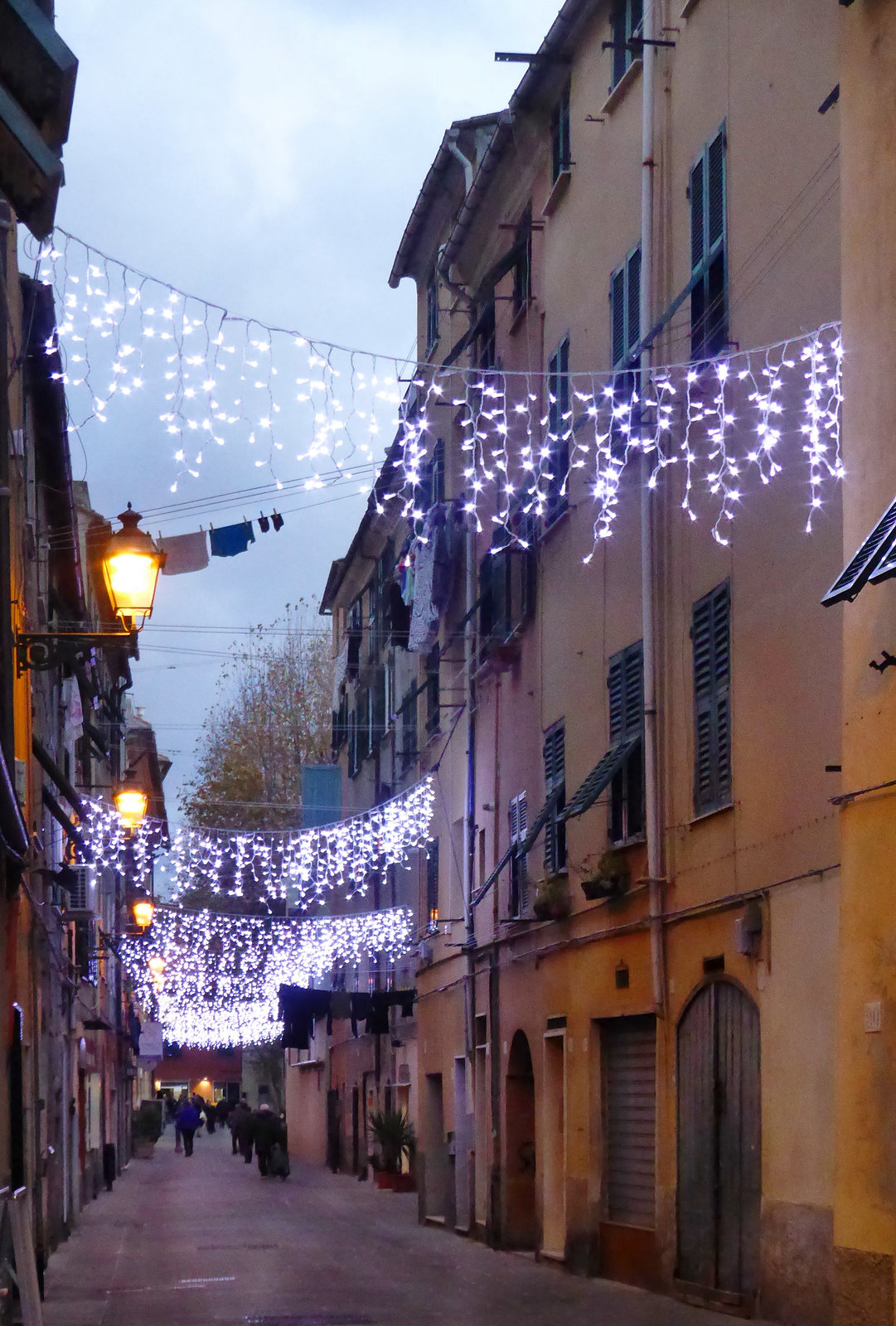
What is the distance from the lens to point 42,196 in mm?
10859

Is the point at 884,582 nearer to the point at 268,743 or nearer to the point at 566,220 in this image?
the point at 566,220

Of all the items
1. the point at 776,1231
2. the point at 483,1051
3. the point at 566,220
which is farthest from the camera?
the point at 483,1051

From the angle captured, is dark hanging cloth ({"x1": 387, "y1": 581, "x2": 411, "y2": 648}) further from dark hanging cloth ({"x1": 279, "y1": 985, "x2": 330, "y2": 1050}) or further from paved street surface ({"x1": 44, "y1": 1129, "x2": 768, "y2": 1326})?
paved street surface ({"x1": 44, "y1": 1129, "x2": 768, "y2": 1326})

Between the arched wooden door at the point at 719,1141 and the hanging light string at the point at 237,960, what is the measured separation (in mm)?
15951

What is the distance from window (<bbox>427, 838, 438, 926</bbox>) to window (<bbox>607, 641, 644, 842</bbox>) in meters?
10.4

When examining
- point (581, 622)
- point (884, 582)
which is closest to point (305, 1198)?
point (581, 622)

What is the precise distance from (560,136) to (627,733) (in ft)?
24.4

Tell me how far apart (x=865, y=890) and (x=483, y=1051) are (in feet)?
44.5

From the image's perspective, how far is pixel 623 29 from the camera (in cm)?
1780

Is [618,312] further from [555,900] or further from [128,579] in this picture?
[128,579]

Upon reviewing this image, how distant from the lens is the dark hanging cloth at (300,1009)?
3431 centimetres

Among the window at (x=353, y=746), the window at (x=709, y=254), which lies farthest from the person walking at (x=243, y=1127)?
the window at (x=709, y=254)

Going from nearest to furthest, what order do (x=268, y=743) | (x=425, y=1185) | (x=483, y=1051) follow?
(x=483, y=1051) → (x=425, y=1185) → (x=268, y=743)

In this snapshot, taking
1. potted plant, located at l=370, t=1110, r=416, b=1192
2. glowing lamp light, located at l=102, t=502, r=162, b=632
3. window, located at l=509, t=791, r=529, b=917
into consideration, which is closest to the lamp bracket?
glowing lamp light, located at l=102, t=502, r=162, b=632
